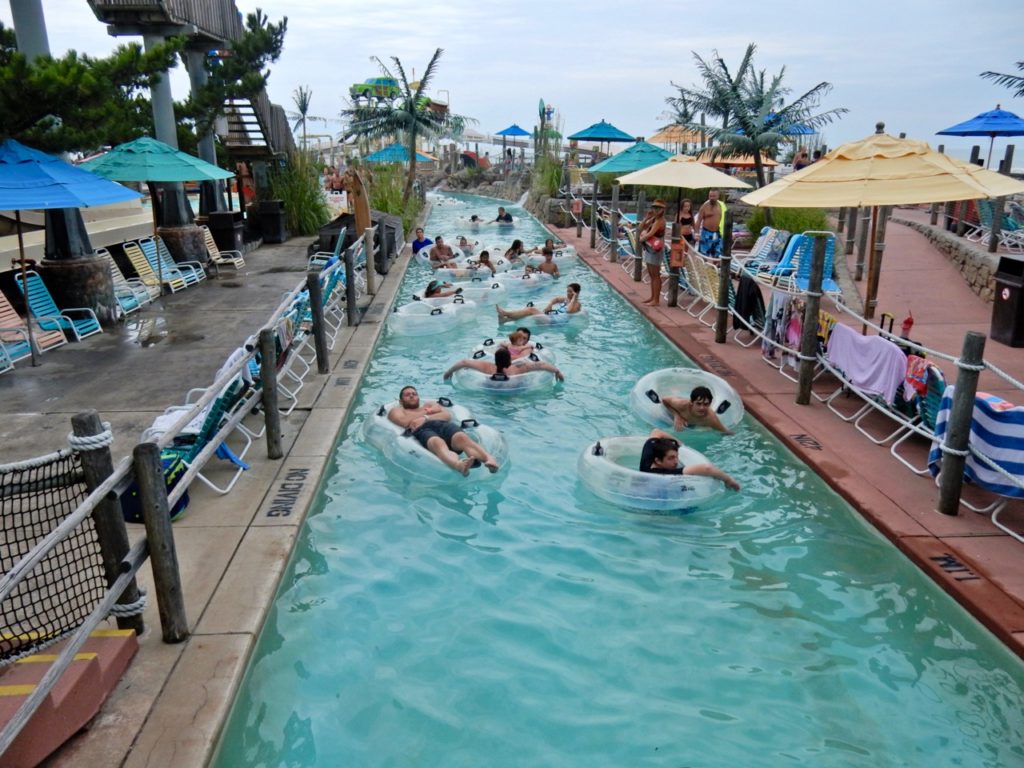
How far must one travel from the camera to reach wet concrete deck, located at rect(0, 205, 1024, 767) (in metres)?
3.83

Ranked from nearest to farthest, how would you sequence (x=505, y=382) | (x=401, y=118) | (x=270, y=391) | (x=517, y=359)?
1. (x=270, y=391)
2. (x=505, y=382)
3. (x=517, y=359)
4. (x=401, y=118)

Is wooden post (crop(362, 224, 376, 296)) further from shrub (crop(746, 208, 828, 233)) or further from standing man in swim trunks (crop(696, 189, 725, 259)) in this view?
shrub (crop(746, 208, 828, 233))

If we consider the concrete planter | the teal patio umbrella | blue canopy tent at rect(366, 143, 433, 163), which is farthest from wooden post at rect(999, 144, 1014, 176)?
blue canopy tent at rect(366, 143, 433, 163)

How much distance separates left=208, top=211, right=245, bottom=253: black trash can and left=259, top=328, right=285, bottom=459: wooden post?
1205 cm

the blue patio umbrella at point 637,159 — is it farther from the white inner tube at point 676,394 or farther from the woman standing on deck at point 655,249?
the white inner tube at point 676,394

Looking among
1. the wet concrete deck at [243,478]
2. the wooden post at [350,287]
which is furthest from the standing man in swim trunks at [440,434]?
the wooden post at [350,287]

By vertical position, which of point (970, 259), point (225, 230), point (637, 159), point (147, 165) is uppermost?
point (637, 159)

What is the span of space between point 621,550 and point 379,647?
1.97 m

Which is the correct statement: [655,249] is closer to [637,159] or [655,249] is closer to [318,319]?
[637,159]

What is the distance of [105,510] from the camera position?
3.84 m

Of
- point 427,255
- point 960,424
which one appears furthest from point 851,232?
point 960,424

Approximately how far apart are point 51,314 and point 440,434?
658 centimetres

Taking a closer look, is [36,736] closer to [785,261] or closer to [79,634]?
[79,634]

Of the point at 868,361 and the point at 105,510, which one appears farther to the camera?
the point at 868,361
